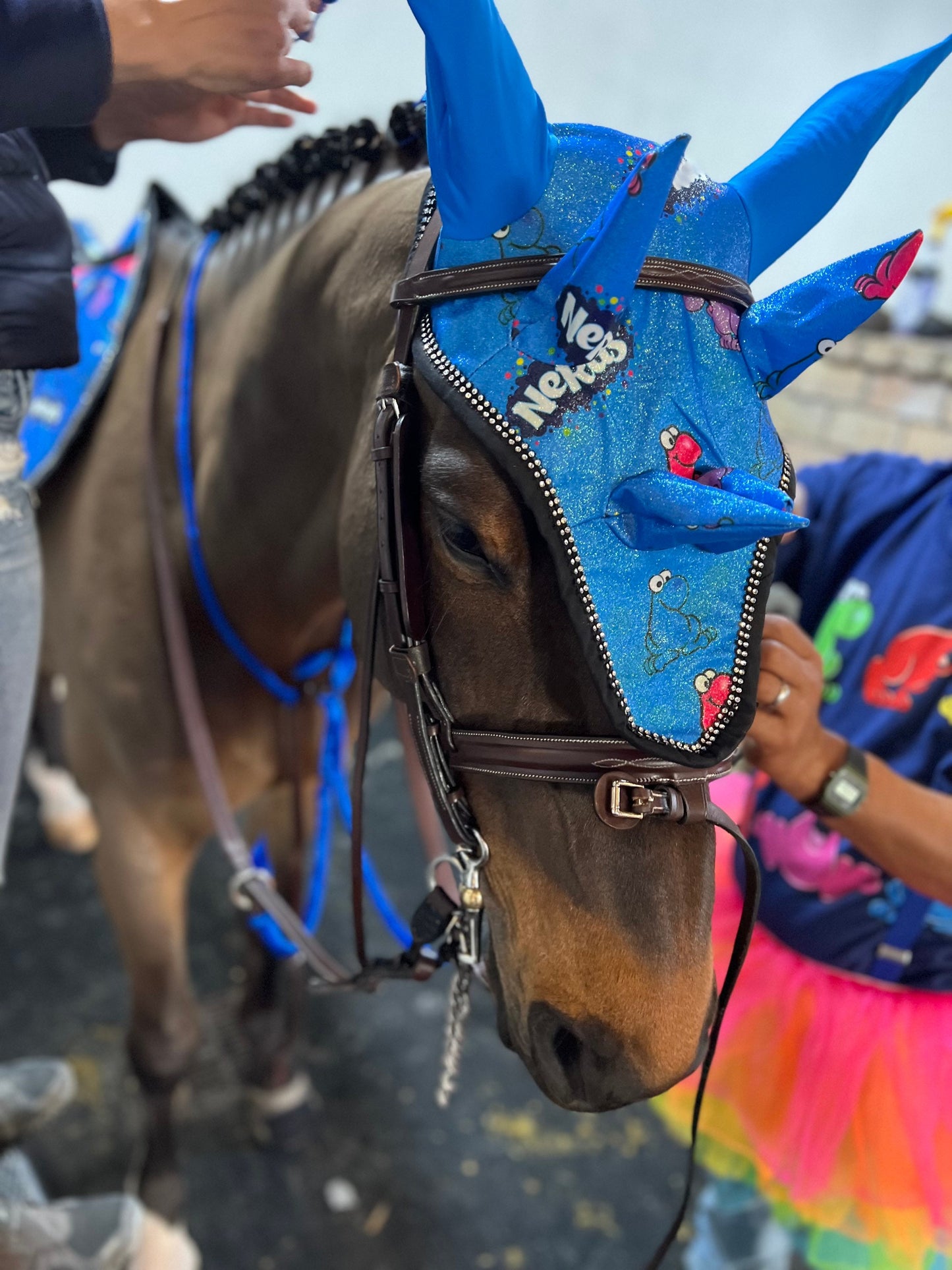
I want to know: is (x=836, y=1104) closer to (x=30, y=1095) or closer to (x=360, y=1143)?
(x=360, y=1143)

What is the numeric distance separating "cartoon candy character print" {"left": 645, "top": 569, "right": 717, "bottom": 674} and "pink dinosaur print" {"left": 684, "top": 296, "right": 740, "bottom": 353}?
0.17 m

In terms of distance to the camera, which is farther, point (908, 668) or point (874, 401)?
point (874, 401)

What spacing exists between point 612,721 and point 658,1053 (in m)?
0.22

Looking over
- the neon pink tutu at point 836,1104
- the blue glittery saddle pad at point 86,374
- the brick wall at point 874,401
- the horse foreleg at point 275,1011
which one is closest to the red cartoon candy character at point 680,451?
the neon pink tutu at point 836,1104

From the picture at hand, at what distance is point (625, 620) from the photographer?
0.54 m

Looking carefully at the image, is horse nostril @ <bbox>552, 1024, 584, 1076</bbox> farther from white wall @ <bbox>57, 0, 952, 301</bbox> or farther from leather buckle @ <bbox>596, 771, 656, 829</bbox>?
white wall @ <bbox>57, 0, 952, 301</bbox>

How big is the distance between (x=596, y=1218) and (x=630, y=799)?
48.2 inches

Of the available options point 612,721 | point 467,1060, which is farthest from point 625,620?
point 467,1060

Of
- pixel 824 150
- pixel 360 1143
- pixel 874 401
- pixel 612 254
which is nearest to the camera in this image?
pixel 612 254

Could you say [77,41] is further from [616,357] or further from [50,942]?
[50,942]

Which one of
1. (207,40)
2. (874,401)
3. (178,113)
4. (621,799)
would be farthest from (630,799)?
(874,401)

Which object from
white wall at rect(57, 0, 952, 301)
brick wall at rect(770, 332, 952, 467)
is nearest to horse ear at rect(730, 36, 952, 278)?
white wall at rect(57, 0, 952, 301)

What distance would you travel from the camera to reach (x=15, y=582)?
0.71 metres

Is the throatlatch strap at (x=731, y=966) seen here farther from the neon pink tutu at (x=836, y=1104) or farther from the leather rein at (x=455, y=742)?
the neon pink tutu at (x=836, y=1104)
